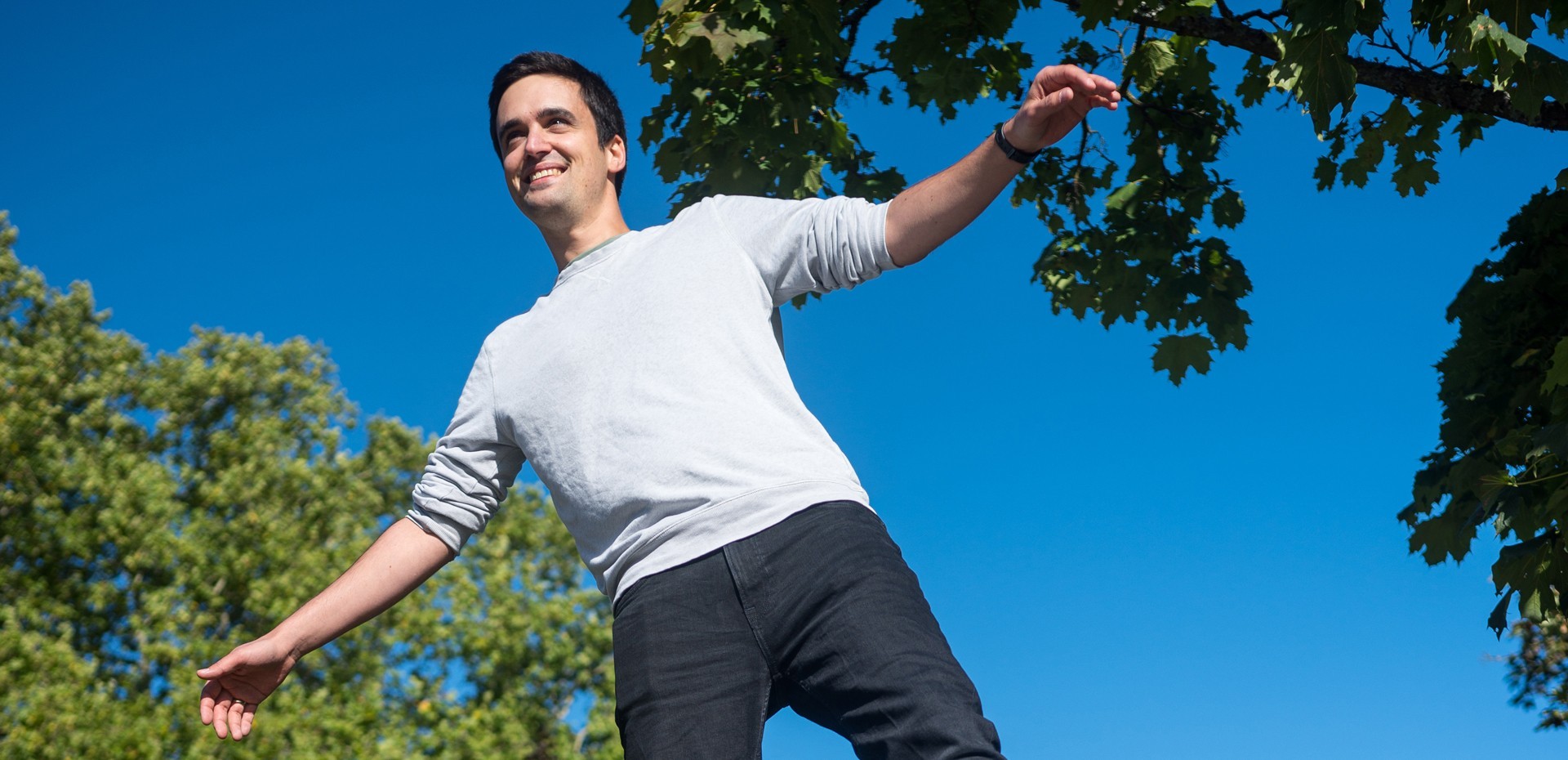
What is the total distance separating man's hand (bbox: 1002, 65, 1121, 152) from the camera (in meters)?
2.24

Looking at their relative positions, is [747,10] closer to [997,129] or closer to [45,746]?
[997,129]

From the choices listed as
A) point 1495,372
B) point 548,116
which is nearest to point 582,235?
point 548,116

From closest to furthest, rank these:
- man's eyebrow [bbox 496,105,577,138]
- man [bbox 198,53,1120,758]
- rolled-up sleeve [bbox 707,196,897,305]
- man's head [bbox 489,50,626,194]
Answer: man [bbox 198,53,1120,758] < rolled-up sleeve [bbox 707,196,897,305] < man's eyebrow [bbox 496,105,577,138] < man's head [bbox 489,50,626,194]

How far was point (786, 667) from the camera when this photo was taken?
7.08ft

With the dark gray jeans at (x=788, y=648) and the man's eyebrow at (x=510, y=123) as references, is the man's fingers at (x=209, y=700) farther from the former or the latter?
the man's eyebrow at (x=510, y=123)

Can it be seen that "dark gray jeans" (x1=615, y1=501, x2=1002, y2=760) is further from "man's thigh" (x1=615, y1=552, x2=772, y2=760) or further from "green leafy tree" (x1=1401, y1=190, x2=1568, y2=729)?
"green leafy tree" (x1=1401, y1=190, x2=1568, y2=729)

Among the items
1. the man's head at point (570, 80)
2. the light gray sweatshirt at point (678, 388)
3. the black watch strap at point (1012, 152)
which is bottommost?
the light gray sweatshirt at point (678, 388)

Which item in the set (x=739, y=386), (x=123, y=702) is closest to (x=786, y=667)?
(x=739, y=386)

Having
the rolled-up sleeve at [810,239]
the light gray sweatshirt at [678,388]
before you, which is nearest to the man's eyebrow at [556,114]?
the light gray sweatshirt at [678,388]

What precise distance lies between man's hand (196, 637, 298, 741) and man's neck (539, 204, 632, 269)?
998 millimetres

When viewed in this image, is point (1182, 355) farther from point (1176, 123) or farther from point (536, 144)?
point (536, 144)

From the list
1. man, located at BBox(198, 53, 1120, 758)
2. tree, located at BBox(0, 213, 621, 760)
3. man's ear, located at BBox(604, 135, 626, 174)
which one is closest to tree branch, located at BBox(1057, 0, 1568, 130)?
man's ear, located at BBox(604, 135, 626, 174)

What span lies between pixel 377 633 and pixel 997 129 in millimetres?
25057

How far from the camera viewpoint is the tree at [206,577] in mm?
20766
